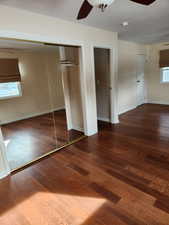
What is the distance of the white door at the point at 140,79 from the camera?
5783 millimetres

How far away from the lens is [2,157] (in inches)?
86.9

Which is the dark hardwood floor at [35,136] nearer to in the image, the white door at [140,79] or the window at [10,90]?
the window at [10,90]

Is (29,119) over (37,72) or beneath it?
beneath

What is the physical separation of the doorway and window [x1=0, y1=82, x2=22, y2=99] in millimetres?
→ 2325

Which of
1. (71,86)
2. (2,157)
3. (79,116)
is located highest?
(71,86)

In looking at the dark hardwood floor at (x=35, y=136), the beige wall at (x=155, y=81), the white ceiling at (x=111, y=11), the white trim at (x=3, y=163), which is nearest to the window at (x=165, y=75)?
the beige wall at (x=155, y=81)

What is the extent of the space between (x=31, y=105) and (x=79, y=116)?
1212 millimetres

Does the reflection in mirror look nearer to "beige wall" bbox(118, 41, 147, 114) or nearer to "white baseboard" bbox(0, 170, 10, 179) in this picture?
"white baseboard" bbox(0, 170, 10, 179)

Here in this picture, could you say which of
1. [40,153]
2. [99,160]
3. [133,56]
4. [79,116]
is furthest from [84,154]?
[133,56]

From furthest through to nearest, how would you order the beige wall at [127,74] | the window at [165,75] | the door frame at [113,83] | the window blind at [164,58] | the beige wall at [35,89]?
the window at [165,75]
the window blind at [164,58]
the beige wall at [127,74]
the door frame at [113,83]
the beige wall at [35,89]

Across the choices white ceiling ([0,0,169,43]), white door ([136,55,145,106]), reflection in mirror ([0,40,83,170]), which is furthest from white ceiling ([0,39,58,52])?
white door ([136,55,145,106])

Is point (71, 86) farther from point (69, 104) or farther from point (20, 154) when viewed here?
point (20, 154)

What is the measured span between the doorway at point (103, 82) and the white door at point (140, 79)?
7.14 feet

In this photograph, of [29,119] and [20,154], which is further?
[29,119]
